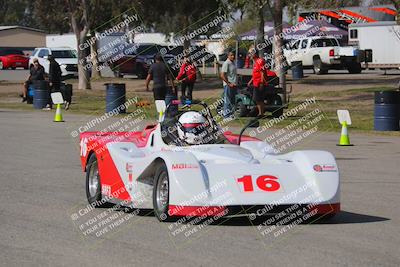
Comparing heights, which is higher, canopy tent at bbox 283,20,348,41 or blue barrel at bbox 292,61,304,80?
canopy tent at bbox 283,20,348,41

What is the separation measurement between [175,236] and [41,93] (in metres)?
23.9

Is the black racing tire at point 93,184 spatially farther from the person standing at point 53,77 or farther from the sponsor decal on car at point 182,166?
the person standing at point 53,77

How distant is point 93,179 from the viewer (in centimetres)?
1166

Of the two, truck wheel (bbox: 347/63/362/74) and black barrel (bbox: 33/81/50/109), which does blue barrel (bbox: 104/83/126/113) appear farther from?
truck wheel (bbox: 347/63/362/74)

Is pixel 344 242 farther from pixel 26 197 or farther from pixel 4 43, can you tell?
pixel 4 43

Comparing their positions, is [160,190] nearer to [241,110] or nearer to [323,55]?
[241,110]

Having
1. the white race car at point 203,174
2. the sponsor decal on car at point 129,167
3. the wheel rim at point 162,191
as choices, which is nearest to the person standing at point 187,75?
the white race car at point 203,174

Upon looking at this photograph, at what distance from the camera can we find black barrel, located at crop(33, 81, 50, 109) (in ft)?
105

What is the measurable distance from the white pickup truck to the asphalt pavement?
119 feet

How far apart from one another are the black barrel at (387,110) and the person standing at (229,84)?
4.74 metres

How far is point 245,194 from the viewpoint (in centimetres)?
955

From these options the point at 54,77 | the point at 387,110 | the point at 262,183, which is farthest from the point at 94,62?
the point at 262,183

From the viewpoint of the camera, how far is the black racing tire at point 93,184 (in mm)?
11295

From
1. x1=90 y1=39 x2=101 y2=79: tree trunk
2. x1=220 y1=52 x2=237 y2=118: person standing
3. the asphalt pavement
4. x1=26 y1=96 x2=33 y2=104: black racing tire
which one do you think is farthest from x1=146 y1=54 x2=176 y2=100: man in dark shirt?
x1=90 y1=39 x2=101 y2=79: tree trunk
